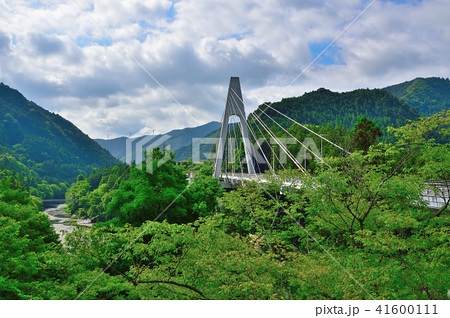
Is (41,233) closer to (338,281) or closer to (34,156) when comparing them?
(338,281)

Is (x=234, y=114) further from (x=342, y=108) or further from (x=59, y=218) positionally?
(x=342, y=108)

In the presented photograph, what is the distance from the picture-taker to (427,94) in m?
107

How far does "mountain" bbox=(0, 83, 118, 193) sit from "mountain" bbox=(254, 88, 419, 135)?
47.9 m

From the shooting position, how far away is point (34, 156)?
79.4 meters

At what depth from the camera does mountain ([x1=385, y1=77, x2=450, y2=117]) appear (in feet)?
330

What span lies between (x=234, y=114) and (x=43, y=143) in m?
70.5

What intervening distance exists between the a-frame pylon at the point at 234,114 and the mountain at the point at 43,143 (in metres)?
50.6

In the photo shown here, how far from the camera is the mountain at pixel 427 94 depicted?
100500 millimetres

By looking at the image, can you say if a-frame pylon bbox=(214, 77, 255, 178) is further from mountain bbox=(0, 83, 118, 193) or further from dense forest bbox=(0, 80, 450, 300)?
mountain bbox=(0, 83, 118, 193)
